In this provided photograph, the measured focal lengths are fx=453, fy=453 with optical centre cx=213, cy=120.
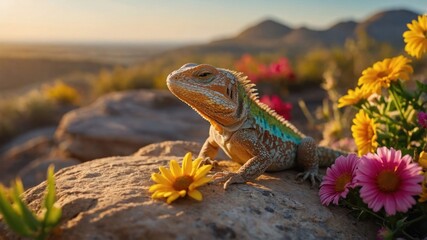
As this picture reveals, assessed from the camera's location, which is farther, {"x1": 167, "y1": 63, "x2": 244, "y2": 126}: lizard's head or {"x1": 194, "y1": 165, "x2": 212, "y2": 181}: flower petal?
{"x1": 167, "y1": 63, "x2": 244, "y2": 126}: lizard's head

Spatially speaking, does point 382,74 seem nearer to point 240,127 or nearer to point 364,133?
point 364,133

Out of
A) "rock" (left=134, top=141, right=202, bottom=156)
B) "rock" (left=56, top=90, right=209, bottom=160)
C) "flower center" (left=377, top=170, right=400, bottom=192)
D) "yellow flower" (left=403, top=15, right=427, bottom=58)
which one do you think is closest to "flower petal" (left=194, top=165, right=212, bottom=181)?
"flower center" (left=377, top=170, right=400, bottom=192)

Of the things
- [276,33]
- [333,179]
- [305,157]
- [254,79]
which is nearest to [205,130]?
[254,79]

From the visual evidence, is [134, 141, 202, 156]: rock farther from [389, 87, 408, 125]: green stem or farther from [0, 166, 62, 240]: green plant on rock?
[0, 166, 62, 240]: green plant on rock

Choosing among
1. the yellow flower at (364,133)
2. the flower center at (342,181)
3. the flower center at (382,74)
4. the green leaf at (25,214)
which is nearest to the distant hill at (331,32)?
the flower center at (382,74)

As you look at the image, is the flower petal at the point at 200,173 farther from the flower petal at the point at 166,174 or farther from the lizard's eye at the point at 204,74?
the lizard's eye at the point at 204,74

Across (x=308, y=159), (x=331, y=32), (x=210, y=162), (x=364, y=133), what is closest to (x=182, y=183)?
(x=210, y=162)

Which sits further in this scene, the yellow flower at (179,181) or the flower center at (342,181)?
the flower center at (342,181)

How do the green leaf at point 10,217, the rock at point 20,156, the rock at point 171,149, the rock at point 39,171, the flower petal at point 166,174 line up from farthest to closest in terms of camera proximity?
the rock at point 20,156, the rock at point 39,171, the rock at point 171,149, the flower petal at point 166,174, the green leaf at point 10,217
